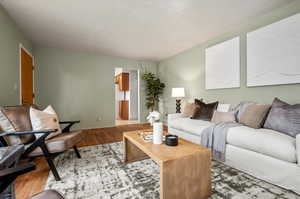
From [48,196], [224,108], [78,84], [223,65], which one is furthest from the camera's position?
[78,84]

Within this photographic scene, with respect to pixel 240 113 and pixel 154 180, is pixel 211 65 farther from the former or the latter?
pixel 154 180

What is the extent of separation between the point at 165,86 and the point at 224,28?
2615 mm

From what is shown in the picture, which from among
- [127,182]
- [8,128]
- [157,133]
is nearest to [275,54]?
[157,133]

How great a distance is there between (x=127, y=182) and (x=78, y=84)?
3562 millimetres

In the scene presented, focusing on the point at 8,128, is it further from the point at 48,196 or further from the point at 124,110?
the point at 124,110

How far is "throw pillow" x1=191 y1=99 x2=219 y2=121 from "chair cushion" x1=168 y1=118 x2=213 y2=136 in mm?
145

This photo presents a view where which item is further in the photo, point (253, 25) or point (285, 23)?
point (253, 25)

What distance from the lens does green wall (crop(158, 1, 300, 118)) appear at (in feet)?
7.34

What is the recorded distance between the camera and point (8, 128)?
1695mm

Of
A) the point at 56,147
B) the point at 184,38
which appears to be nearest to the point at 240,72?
the point at 184,38

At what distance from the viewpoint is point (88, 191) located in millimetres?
1419

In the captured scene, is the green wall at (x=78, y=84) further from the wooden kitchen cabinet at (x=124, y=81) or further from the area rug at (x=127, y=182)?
the area rug at (x=127, y=182)

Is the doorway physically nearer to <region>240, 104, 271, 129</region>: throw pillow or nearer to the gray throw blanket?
the gray throw blanket

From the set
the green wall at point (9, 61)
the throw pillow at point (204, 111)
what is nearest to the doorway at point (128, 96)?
the throw pillow at point (204, 111)
